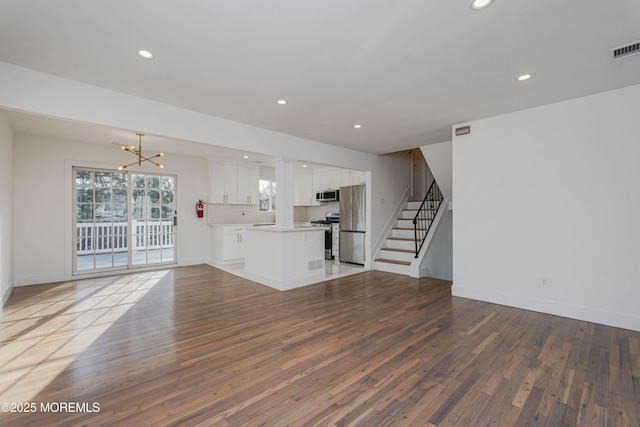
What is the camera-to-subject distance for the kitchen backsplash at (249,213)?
720 cm

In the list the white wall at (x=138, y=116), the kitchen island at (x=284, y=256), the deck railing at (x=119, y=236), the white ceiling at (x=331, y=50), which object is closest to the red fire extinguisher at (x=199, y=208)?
the deck railing at (x=119, y=236)

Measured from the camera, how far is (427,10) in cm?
184

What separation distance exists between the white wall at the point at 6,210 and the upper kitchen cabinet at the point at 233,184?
3333mm

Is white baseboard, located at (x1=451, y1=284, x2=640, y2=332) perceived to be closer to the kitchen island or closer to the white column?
the kitchen island

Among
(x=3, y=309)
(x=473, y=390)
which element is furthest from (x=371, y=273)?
(x=3, y=309)

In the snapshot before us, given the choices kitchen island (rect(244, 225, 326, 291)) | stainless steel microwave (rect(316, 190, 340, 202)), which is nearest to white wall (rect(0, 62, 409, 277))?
kitchen island (rect(244, 225, 326, 291))

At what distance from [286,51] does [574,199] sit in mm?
3760

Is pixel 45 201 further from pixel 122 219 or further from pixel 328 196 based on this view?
pixel 328 196

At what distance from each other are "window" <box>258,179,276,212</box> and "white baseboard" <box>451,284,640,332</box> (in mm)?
5539

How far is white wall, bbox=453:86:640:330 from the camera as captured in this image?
10.2 feet

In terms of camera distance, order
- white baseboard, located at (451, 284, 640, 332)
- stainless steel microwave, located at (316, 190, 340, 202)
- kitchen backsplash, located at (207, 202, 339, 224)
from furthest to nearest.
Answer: stainless steel microwave, located at (316, 190, 340, 202)
kitchen backsplash, located at (207, 202, 339, 224)
white baseboard, located at (451, 284, 640, 332)

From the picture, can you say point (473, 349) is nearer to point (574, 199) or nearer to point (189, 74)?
point (574, 199)

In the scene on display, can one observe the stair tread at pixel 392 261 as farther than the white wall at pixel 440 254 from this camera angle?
Yes

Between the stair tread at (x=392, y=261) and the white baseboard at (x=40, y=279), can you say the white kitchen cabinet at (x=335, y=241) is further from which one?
the white baseboard at (x=40, y=279)
